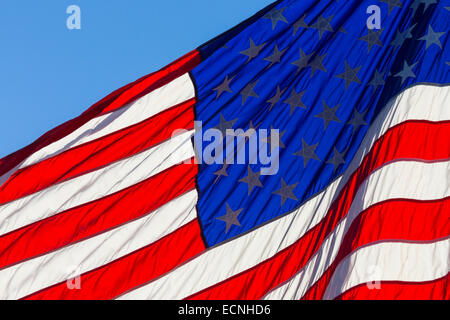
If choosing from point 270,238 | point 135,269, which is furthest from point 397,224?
point 135,269

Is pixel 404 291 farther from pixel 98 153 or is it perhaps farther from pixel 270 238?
pixel 98 153

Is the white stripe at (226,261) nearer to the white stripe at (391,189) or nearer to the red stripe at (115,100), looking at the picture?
the white stripe at (391,189)

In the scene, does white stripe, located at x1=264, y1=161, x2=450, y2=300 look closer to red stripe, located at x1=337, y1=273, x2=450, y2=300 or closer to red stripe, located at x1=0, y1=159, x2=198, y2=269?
red stripe, located at x1=337, y1=273, x2=450, y2=300

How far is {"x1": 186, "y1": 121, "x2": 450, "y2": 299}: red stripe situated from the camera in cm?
835

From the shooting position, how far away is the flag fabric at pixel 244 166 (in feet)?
28.0

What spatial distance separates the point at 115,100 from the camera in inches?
376

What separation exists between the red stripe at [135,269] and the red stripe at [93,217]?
1.30ft

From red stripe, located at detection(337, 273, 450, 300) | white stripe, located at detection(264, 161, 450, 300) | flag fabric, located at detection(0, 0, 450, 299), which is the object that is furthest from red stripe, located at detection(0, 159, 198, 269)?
red stripe, located at detection(337, 273, 450, 300)

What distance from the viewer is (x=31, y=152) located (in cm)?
929

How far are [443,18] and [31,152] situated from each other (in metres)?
4.84

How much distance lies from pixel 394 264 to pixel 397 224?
1.44 ft

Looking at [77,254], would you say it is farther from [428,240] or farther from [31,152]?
[428,240]

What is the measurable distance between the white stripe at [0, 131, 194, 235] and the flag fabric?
1 centimetres

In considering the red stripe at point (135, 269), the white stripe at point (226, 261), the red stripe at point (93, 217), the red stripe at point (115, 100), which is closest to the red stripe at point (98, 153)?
the red stripe at point (115, 100)
